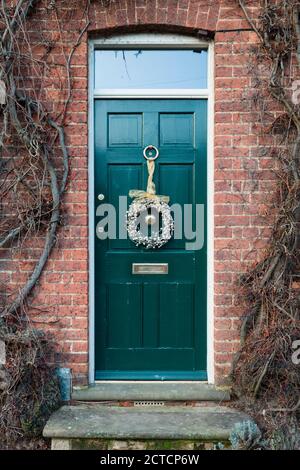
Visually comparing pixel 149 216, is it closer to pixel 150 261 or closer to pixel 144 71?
pixel 150 261

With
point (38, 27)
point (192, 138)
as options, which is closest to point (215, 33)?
point (192, 138)

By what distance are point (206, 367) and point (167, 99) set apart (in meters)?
2.39

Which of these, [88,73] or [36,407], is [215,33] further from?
[36,407]

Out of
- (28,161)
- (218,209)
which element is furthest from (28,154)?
(218,209)

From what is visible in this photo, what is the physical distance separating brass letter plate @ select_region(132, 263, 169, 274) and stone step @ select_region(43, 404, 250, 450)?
1.14 m

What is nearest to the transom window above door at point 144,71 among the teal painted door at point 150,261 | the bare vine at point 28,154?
the teal painted door at point 150,261

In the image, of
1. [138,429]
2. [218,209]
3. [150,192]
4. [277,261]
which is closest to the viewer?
[138,429]

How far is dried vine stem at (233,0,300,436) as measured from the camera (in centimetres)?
293

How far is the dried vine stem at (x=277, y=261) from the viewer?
293 centimetres

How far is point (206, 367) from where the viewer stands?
3338 millimetres

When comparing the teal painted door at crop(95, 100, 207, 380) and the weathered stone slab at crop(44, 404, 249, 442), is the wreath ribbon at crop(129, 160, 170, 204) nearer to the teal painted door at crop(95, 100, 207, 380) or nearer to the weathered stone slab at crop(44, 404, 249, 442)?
the teal painted door at crop(95, 100, 207, 380)

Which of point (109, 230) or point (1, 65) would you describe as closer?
point (1, 65)

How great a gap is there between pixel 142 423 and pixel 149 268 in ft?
4.02

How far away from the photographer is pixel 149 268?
333 cm
